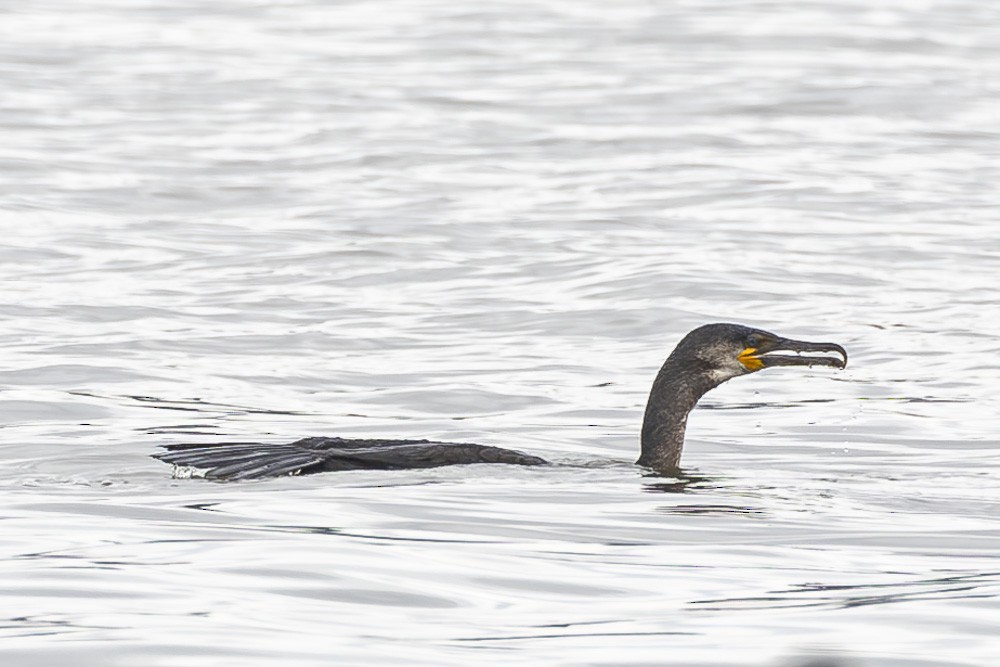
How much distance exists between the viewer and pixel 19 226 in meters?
21.3

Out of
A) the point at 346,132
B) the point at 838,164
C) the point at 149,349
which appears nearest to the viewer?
the point at 149,349

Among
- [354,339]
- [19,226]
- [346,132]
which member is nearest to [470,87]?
[346,132]

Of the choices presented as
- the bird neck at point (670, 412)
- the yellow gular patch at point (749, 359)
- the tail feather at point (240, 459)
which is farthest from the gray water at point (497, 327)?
the yellow gular patch at point (749, 359)

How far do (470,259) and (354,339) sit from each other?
4.19 m

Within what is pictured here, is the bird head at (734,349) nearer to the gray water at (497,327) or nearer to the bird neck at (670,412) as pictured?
the bird neck at (670,412)

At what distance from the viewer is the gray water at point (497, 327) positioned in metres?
7.13

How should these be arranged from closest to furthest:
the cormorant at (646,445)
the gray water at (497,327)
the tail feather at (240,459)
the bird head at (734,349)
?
the gray water at (497,327), the tail feather at (240,459), the cormorant at (646,445), the bird head at (734,349)

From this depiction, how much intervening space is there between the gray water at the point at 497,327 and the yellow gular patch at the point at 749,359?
1.66 ft

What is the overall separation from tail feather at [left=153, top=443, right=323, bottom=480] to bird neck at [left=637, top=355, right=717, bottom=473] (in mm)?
1759

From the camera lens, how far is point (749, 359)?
1095cm

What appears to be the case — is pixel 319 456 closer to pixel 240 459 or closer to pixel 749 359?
pixel 240 459

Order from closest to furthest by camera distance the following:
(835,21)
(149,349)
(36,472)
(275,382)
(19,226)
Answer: (36,472) → (275,382) → (149,349) → (19,226) → (835,21)

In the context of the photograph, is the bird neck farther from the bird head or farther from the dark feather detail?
the dark feather detail

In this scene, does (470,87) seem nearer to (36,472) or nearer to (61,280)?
(61,280)
